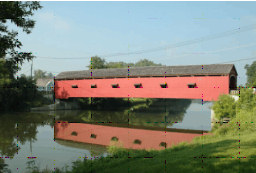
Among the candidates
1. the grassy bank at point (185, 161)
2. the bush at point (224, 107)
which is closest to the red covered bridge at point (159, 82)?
the bush at point (224, 107)

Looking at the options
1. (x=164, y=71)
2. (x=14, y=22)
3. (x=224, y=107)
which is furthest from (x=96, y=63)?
(x=14, y=22)

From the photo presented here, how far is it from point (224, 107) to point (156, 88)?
5299 mm

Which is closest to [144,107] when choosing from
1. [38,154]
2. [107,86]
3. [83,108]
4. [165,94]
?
[83,108]

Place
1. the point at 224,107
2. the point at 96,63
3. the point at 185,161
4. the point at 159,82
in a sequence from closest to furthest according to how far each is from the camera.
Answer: the point at 185,161, the point at 224,107, the point at 159,82, the point at 96,63

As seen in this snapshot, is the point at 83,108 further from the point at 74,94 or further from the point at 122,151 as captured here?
the point at 122,151

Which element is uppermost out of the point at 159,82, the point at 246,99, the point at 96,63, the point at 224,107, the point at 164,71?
the point at 96,63

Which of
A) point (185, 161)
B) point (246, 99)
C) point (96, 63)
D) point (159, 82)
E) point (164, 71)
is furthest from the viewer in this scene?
point (96, 63)

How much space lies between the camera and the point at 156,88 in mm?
17156

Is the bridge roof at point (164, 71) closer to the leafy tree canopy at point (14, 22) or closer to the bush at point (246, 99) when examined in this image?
the bush at point (246, 99)

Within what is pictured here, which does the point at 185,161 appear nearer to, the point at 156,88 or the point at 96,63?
the point at 156,88

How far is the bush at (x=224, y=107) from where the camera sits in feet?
43.4

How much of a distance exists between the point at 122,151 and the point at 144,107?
22.0 metres

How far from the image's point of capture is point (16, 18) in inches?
235

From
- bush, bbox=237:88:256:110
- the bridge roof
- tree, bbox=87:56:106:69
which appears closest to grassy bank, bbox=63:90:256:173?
bush, bbox=237:88:256:110
